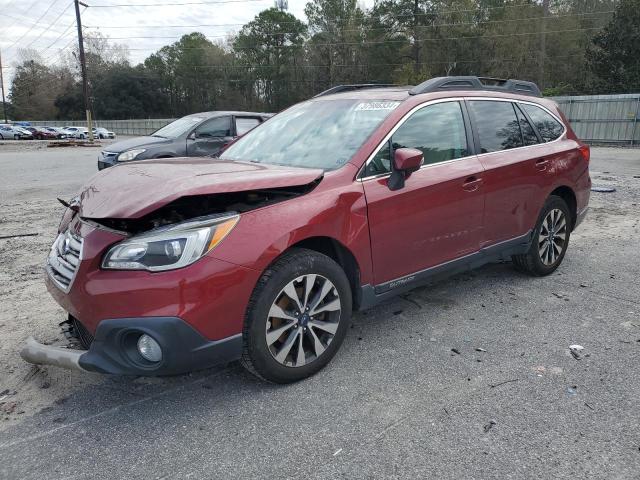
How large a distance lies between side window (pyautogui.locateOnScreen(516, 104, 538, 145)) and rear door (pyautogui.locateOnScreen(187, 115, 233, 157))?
6.13m

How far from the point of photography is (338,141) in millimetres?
3504

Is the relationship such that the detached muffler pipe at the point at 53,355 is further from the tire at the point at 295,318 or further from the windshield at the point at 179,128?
the windshield at the point at 179,128

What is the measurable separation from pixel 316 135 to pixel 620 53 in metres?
33.2

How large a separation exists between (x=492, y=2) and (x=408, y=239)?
54351 mm

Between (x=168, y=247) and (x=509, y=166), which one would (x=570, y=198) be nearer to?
(x=509, y=166)

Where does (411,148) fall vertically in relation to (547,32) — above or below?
below

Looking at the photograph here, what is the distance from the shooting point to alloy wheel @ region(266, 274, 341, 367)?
2.81m

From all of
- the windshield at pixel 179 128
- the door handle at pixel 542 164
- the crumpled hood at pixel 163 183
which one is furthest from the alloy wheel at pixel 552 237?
the windshield at pixel 179 128

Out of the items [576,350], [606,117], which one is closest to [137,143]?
[576,350]

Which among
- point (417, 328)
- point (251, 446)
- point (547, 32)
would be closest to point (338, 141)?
point (417, 328)

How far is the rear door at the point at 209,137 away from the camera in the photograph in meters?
9.45

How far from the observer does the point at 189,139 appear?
9.47 meters

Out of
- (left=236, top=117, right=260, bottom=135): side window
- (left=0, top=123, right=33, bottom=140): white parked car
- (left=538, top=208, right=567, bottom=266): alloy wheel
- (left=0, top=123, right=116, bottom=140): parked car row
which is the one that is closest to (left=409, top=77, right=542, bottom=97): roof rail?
(left=538, top=208, right=567, bottom=266): alloy wheel

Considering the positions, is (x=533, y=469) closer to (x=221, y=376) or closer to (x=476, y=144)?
(x=221, y=376)
